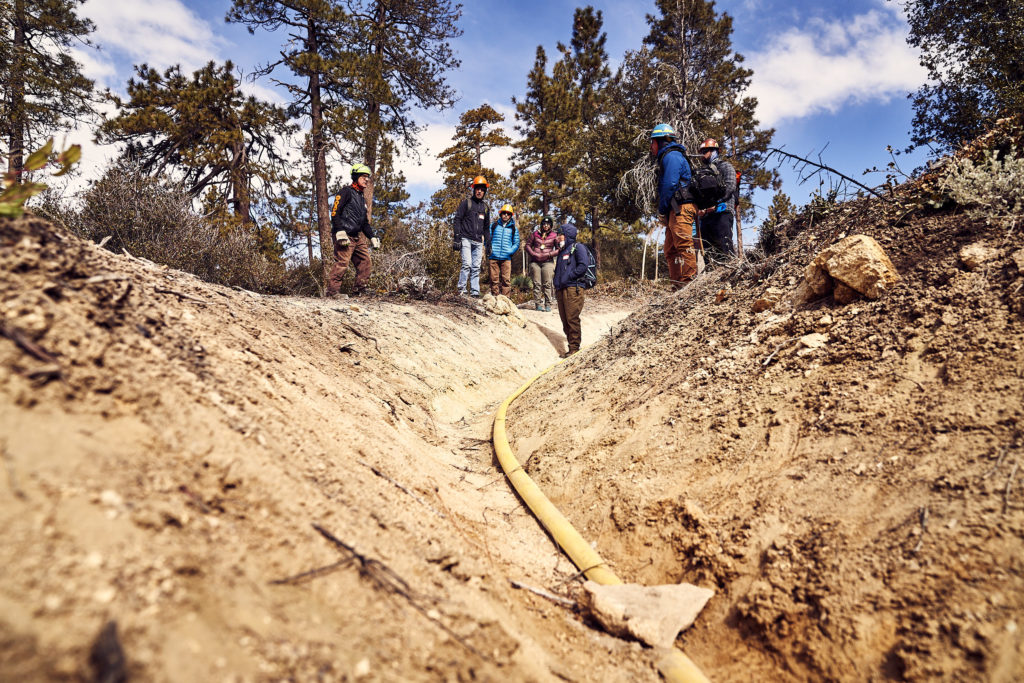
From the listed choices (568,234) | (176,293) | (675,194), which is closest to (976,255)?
(675,194)

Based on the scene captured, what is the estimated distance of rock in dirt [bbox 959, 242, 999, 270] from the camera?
2709 millimetres

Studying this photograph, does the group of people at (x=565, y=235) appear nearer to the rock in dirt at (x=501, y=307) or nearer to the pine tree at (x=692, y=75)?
the rock in dirt at (x=501, y=307)

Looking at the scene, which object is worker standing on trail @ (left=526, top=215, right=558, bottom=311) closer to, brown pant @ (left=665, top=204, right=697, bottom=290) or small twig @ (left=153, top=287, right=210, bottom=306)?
brown pant @ (left=665, top=204, right=697, bottom=290)

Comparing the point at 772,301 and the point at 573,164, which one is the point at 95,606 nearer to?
the point at 772,301

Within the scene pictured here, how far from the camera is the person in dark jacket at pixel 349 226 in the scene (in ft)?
27.3

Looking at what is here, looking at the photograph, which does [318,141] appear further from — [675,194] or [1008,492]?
[1008,492]

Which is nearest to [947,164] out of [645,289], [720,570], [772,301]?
[772,301]

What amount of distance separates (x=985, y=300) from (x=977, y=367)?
539 millimetres

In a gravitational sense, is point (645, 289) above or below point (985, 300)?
above

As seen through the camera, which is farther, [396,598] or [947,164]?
[947,164]

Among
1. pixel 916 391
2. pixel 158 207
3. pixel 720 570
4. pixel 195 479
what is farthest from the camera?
pixel 158 207

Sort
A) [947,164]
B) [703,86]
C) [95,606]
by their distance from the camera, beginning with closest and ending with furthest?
[95,606] < [947,164] < [703,86]

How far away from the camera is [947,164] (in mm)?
3676

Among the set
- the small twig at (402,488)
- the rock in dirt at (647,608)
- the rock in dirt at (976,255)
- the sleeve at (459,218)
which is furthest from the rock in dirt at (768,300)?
the sleeve at (459,218)
